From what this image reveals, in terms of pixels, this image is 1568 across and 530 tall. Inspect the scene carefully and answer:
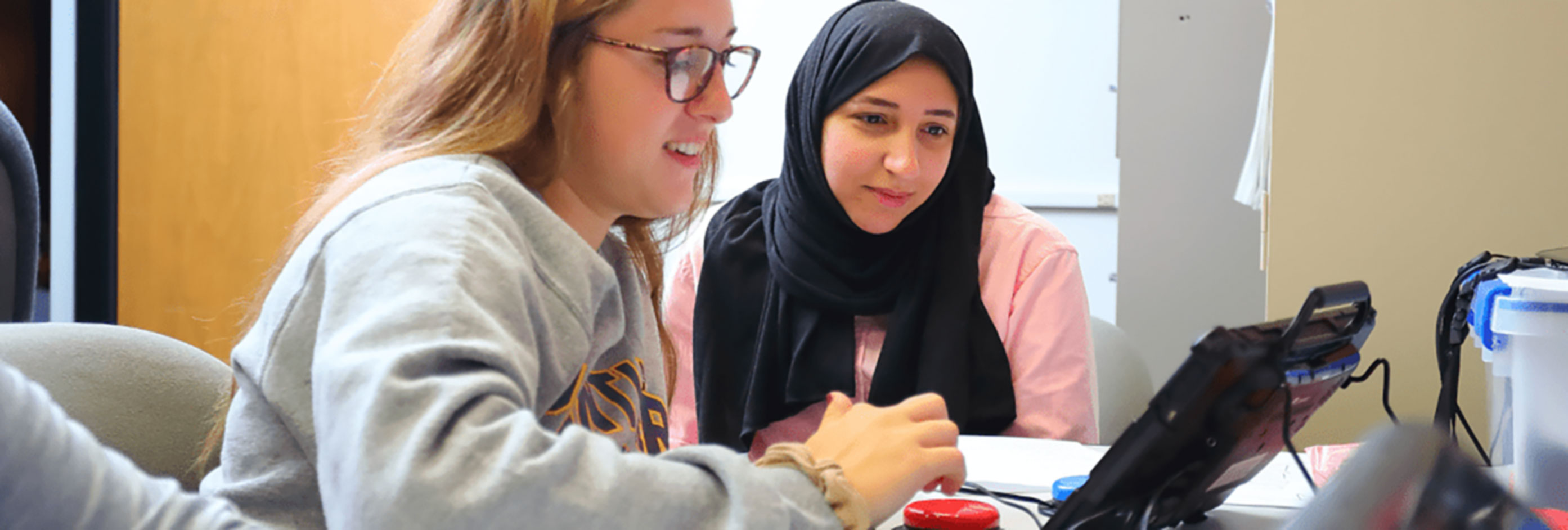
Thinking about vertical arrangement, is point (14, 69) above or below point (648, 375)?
above

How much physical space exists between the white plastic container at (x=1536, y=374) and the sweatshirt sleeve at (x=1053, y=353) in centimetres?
56

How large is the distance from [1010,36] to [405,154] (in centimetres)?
328

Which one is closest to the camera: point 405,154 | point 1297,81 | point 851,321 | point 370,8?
point 405,154

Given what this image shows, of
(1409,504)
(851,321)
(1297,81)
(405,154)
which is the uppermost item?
(1297,81)

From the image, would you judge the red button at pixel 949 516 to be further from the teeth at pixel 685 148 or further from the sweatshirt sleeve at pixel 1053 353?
the sweatshirt sleeve at pixel 1053 353

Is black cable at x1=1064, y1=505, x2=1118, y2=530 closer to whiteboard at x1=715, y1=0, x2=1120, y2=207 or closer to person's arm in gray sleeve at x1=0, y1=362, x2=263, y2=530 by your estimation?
person's arm in gray sleeve at x1=0, y1=362, x2=263, y2=530

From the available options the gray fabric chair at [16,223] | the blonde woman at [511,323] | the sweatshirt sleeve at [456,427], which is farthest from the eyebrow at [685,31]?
the gray fabric chair at [16,223]

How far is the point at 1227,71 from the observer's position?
8.58 feet

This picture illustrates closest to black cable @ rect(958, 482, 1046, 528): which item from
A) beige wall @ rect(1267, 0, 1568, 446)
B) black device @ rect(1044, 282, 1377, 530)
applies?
black device @ rect(1044, 282, 1377, 530)

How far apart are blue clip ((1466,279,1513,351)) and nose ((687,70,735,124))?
0.74m

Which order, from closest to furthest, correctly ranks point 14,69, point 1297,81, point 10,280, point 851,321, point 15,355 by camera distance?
point 15,355
point 10,280
point 851,321
point 1297,81
point 14,69

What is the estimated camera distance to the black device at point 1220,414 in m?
0.65

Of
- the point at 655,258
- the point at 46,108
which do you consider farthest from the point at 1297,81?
the point at 46,108

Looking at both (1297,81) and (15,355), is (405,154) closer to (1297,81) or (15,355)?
(15,355)
